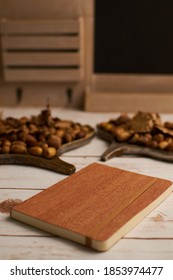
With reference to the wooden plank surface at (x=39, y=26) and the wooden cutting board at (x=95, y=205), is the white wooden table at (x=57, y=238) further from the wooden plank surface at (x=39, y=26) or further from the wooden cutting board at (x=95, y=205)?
the wooden plank surface at (x=39, y=26)

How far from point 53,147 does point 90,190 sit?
0.22 meters

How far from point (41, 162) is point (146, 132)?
0.86 feet

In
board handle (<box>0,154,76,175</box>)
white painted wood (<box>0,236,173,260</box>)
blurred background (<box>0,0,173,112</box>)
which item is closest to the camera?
white painted wood (<box>0,236,173,260</box>)

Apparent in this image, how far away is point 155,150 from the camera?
3.13 ft

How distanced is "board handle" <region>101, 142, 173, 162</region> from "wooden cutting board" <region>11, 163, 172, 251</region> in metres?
0.11

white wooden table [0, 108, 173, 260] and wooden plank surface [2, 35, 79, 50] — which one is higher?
wooden plank surface [2, 35, 79, 50]

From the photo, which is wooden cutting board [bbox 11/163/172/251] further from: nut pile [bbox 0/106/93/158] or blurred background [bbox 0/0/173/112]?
blurred background [bbox 0/0/173/112]

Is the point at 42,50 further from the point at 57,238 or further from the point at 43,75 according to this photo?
the point at 57,238

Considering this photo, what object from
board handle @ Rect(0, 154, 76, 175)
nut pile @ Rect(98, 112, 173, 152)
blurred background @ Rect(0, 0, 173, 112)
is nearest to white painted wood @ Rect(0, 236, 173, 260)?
board handle @ Rect(0, 154, 76, 175)

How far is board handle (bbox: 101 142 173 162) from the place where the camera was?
94 centimetres

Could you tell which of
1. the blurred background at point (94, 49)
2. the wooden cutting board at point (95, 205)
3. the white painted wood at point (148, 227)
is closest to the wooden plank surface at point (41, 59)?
the blurred background at point (94, 49)

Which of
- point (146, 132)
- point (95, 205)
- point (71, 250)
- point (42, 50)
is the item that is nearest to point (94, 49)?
point (42, 50)
